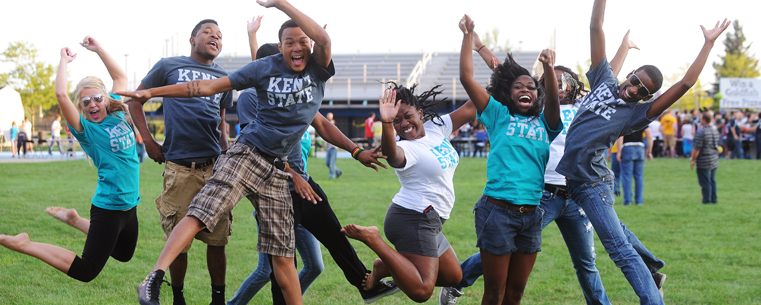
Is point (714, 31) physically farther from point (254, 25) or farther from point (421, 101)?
point (254, 25)

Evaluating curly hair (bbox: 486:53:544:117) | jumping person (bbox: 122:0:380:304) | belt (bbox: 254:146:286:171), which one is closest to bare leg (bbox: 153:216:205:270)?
jumping person (bbox: 122:0:380:304)

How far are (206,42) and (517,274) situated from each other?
3.00m

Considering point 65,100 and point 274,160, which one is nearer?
point 274,160

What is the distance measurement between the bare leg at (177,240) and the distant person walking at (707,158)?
11.4m

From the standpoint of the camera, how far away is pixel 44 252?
15.3 ft

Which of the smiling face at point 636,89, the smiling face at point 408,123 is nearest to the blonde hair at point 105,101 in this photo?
the smiling face at point 408,123

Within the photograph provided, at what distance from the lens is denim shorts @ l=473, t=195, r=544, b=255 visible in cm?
434

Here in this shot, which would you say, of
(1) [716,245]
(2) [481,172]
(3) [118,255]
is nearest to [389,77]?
(2) [481,172]

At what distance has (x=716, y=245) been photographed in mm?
8414

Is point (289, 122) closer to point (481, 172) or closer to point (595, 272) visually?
point (595, 272)

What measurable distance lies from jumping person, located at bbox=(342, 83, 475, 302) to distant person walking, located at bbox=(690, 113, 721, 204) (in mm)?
9687

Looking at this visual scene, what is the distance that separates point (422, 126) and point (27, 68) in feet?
186

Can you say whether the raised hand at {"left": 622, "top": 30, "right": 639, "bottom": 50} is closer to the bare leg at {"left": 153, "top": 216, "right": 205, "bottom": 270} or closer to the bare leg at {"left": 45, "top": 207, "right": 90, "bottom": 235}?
the bare leg at {"left": 153, "top": 216, "right": 205, "bottom": 270}

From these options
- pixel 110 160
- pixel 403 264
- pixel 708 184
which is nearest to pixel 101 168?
pixel 110 160
